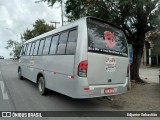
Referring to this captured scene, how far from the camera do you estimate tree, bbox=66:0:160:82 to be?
8.98 meters

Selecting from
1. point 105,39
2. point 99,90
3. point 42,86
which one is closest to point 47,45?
point 42,86

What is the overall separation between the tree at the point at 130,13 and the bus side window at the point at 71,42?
2.97 metres

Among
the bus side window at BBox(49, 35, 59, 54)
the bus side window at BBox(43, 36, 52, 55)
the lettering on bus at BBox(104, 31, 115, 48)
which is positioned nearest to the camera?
the lettering on bus at BBox(104, 31, 115, 48)

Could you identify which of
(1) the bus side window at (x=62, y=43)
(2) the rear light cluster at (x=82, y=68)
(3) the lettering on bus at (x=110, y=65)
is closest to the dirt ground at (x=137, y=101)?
(3) the lettering on bus at (x=110, y=65)

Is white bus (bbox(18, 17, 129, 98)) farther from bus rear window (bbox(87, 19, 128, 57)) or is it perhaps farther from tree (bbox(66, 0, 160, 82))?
tree (bbox(66, 0, 160, 82))

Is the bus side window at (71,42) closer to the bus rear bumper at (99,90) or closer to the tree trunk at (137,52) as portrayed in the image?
the bus rear bumper at (99,90)

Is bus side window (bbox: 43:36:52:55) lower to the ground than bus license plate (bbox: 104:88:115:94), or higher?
higher

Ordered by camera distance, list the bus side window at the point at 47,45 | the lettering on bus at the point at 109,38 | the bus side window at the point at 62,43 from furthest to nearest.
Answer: the bus side window at the point at 47,45
the bus side window at the point at 62,43
the lettering on bus at the point at 109,38

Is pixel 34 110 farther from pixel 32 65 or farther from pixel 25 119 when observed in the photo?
pixel 32 65

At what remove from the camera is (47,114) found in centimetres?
592

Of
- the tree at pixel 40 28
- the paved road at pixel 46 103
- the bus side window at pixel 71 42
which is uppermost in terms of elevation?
the tree at pixel 40 28

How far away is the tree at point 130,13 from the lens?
353 inches

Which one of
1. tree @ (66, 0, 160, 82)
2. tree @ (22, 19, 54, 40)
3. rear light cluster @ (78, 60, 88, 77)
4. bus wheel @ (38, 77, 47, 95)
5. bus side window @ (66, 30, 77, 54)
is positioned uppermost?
tree @ (22, 19, 54, 40)

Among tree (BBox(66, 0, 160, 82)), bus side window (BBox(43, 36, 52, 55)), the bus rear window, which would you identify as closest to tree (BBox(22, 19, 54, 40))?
tree (BBox(66, 0, 160, 82))
